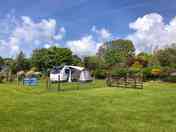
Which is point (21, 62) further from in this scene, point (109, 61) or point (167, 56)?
point (167, 56)

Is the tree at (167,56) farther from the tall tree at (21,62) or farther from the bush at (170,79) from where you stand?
the tall tree at (21,62)

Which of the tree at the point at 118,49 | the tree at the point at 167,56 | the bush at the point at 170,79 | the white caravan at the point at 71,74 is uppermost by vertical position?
the tree at the point at 118,49

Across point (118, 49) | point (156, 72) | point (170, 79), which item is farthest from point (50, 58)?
point (170, 79)

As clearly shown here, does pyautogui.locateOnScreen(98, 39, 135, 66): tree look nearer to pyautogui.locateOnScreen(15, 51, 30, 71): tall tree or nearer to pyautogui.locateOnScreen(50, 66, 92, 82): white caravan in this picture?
pyautogui.locateOnScreen(15, 51, 30, 71): tall tree

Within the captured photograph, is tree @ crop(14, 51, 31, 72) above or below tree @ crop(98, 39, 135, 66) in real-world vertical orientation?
below

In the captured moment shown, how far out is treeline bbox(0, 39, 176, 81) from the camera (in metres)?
37.5

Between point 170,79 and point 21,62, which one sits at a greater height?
point 21,62

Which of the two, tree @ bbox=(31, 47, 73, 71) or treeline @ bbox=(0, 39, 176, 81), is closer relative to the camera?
treeline @ bbox=(0, 39, 176, 81)

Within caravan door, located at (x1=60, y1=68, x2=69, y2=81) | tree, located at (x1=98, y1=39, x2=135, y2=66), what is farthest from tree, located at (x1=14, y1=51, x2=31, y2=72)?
caravan door, located at (x1=60, y1=68, x2=69, y2=81)

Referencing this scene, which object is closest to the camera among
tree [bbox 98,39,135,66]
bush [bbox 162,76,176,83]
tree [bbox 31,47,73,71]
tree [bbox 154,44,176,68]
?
bush [bbox 162,76,176,83]

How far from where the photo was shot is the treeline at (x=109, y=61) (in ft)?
123

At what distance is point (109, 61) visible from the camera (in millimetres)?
65250

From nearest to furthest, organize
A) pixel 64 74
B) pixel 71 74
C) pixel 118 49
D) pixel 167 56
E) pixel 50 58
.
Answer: pixel 64 74, pixel 71 74, pixel 167 56, pixel 50 58, pixel 118 49

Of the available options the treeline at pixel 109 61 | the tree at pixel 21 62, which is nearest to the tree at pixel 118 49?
the treeline at pixel 109 61
